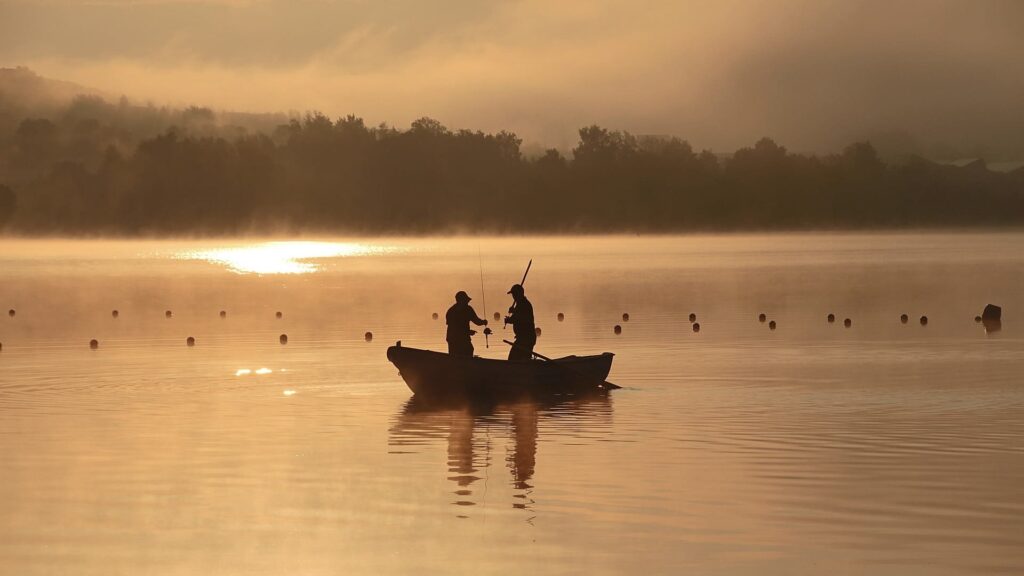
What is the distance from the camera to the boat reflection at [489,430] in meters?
Answer: 23.4

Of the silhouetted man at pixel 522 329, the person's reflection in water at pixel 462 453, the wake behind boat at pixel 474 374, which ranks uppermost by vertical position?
the silhouetted man at pixel 522 329

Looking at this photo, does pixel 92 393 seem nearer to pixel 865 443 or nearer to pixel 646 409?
pixel 646 409

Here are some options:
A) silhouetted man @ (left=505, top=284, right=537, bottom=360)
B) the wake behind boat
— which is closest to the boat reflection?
the wake behind boat

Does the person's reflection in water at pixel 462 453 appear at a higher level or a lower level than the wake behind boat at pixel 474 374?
lower

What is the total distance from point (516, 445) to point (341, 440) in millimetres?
3083

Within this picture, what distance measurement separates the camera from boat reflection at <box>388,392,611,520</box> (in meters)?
23.4

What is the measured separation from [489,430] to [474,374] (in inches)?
161

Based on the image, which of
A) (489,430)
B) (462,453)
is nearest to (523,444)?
(462,453)

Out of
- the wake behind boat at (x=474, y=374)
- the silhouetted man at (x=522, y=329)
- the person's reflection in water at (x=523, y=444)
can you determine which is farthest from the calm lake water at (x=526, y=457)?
the silhouetted man at (x=522, y=329)

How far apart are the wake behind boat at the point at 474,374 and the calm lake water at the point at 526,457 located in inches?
23.9

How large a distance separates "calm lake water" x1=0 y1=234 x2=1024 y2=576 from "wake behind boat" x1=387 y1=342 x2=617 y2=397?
1.99 ft

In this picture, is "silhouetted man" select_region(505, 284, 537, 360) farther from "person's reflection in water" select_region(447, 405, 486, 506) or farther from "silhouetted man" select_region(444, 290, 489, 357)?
"person's reflection in water" select_region(447, 405, 486, 506)

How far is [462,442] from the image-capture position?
28094mm

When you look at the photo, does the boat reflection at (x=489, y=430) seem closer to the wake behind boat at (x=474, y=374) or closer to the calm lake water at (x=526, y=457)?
the calm lake water at (x=526, y=457)
